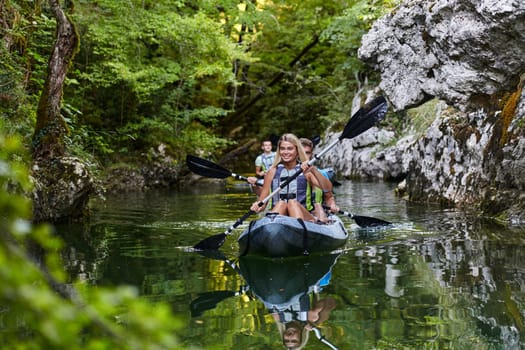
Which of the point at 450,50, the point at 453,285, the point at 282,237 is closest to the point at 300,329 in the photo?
the point at 453,285

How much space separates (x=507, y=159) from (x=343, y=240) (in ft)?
10.6

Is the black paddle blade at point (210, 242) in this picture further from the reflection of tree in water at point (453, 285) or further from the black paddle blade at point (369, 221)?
the black paddle blade at point (369, 221)

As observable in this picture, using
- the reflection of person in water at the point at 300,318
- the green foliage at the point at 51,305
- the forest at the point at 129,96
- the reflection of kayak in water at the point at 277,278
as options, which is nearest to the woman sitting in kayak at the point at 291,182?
the reflection of kayak in water at the point at 277,278

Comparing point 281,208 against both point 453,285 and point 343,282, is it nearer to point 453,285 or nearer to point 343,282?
point 343,282

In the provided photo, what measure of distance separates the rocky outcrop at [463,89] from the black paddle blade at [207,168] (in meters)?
3.67

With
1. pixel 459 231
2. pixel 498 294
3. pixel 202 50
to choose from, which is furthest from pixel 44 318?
pixel 202 50

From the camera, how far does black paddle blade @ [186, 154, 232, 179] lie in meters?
9.57

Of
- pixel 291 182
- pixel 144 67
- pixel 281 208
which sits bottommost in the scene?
pixel 281 208

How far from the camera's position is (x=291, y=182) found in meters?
7.50

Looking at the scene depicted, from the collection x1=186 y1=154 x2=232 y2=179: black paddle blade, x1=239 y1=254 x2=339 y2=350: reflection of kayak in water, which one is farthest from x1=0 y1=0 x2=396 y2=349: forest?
x1=186 y1=154 x2=232 y2=179: black paddle blade

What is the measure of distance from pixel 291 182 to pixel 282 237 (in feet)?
3.90

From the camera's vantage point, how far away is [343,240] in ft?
25.0

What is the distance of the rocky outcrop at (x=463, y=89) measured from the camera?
797 cm

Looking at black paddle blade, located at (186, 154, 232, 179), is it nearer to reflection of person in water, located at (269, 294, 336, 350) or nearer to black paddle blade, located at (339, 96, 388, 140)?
black paddle blade, located at (339, 96, 388, 140)
